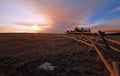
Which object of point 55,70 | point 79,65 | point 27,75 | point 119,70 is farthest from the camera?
point 79,65

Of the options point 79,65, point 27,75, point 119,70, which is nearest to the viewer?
point 119,70

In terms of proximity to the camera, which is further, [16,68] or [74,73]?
[16,68]

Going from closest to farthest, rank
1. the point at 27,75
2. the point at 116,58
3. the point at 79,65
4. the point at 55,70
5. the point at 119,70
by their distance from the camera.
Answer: the point at 119,70 → the point at 27,75 → the point at 55,70 → the point at 79,65 → the point at 116,58

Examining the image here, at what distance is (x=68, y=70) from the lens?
20.0 ft

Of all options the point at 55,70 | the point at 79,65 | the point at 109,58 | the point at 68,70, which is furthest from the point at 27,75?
the point at 109,58

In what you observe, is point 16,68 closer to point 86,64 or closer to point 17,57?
point 17,57

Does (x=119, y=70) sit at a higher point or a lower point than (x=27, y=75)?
higher

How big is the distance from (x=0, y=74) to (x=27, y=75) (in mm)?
1278

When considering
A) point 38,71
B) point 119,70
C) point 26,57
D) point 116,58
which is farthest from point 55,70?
point 116,58

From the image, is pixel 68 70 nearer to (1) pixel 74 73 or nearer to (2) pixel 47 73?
(1) pixel 74 73

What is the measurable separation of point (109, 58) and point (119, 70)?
14.0 feet

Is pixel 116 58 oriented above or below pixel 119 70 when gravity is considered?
below

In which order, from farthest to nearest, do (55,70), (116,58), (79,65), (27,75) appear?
(116,58), (79,65), (55,70), (27,75)

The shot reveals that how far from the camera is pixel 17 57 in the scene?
7770 mm
